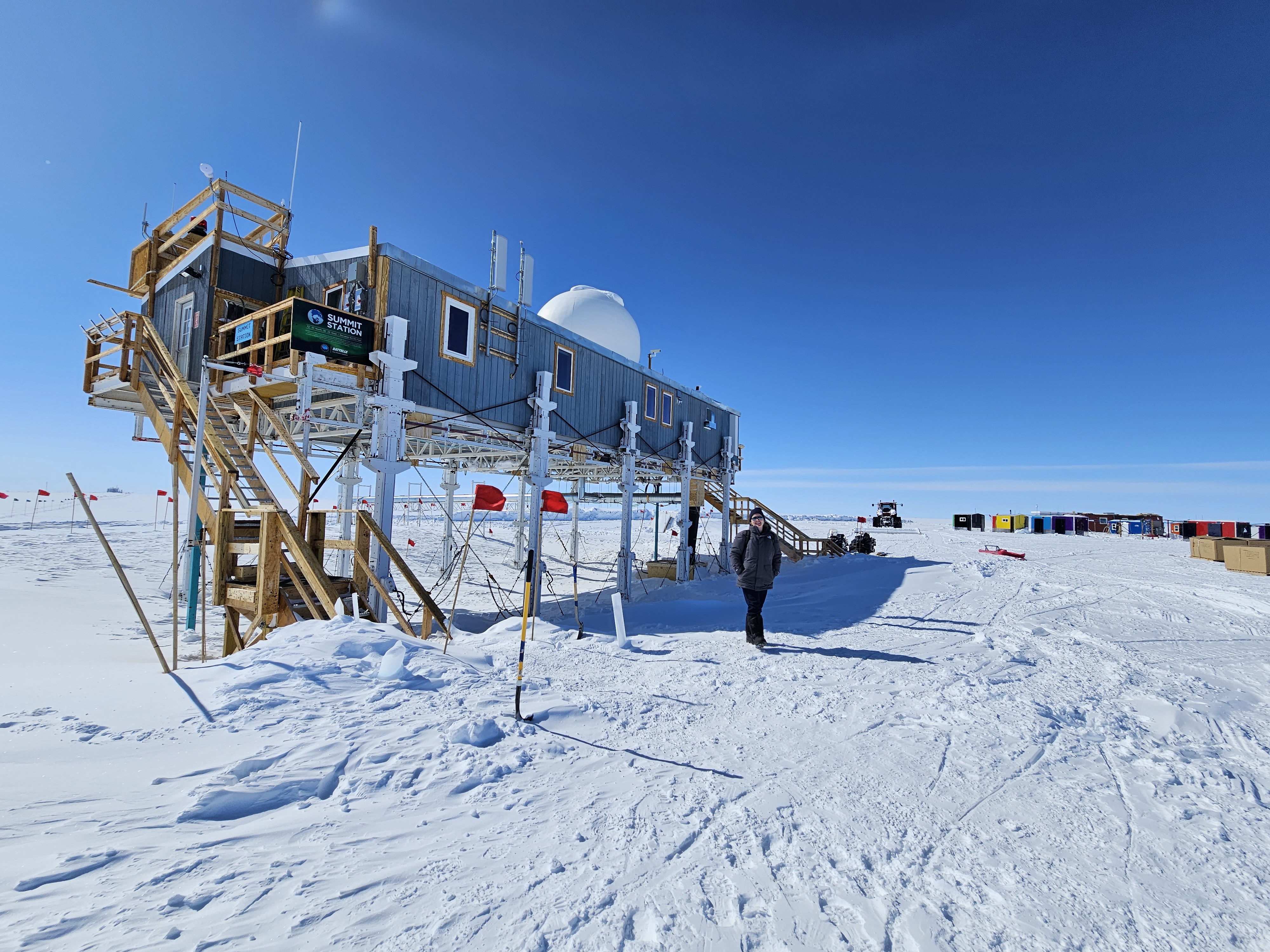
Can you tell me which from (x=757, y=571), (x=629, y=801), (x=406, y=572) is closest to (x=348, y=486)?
(x=406, y=572)

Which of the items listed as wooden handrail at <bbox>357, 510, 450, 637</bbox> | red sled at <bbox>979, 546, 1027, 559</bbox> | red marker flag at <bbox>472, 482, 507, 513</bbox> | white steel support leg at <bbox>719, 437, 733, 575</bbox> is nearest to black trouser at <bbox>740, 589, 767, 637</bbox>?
wooden handrail at <bbox>357, 510, 450, 637</bbox>

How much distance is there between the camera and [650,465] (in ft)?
75.0

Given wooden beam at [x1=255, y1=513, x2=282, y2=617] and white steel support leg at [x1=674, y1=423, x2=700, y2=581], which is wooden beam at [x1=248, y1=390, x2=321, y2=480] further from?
white steel support leg at [x1=674, y1=423, x2=700, y2=581]

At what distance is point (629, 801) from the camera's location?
4.11m

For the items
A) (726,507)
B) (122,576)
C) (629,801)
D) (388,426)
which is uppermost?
(388,426)

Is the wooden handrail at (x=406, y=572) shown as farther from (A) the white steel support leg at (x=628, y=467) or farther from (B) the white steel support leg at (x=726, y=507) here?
(B) the white steel support leg at (x=726, y=507)

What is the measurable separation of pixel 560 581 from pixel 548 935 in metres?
22.3

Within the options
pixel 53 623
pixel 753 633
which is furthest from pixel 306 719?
pixel 53 623

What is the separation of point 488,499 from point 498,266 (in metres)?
6.03

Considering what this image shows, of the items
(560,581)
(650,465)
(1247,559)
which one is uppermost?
(650,465)

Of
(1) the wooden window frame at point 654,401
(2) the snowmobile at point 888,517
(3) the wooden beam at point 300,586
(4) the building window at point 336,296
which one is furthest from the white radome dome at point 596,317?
(2) the snowmobile at point 888,517

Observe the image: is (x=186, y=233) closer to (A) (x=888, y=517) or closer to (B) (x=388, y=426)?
(B) (x=388, y=426)

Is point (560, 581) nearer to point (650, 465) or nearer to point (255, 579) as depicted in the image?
point (650, 465)

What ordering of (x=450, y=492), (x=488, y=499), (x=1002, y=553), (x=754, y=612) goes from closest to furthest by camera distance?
(x=754, y=612)
(x=488, y=499)
(x=450, y=492)
(x=1002, y=553)
